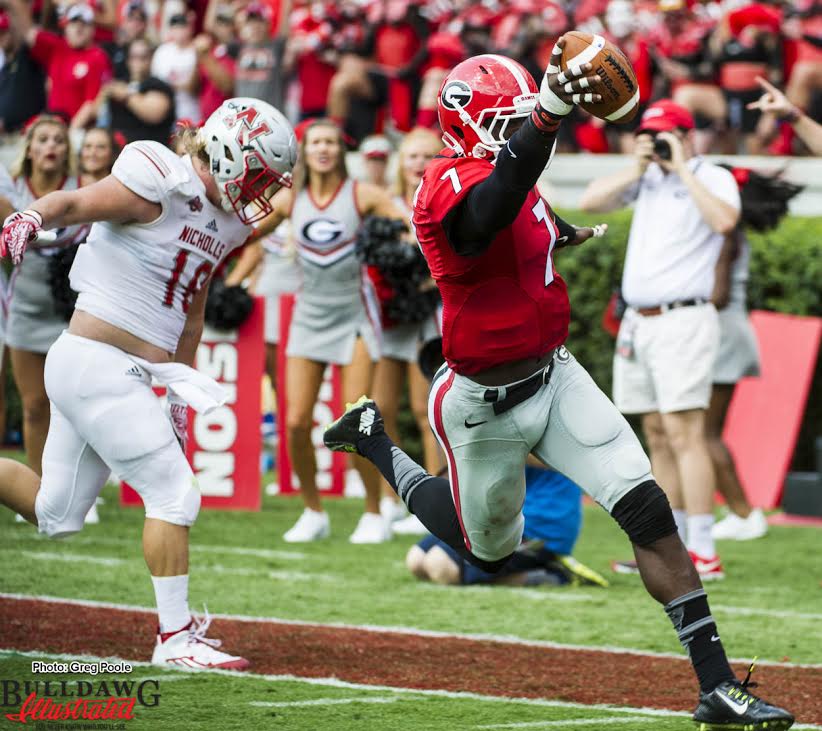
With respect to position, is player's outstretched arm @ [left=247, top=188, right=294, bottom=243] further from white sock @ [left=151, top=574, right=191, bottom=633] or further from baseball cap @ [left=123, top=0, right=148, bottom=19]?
baseball cap @ [left=123, top=0, right=148, bottom=19]

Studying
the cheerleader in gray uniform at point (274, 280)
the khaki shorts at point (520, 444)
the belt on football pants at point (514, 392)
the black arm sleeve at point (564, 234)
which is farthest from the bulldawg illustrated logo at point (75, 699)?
the cheerleader in gray uniform at point (274, 280)

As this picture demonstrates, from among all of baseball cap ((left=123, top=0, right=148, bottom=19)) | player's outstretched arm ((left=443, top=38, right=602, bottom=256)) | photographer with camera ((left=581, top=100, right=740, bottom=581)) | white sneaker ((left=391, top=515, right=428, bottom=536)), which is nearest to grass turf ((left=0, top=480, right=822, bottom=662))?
white sneaker ((left=391, top=515, right=428, bottom=536))

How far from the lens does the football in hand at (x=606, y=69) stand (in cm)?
414

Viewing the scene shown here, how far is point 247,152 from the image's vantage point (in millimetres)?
5656

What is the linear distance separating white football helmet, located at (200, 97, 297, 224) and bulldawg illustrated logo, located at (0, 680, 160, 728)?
1796mm

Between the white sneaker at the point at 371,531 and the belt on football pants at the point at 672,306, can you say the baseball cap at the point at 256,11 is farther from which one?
the belt on football pants at the point at 672,306

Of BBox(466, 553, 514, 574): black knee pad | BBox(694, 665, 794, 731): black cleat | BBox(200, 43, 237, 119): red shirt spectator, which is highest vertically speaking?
BBox(694, 665, 794, 731): black cleat

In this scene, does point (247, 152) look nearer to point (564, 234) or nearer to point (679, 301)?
point (564, 234)

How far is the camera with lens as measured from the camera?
809cm

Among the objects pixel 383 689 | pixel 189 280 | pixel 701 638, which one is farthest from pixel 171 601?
pixel 701 638

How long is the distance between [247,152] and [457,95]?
1.21 metres

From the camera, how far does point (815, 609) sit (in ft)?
23.7

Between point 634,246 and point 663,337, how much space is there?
1.83ft

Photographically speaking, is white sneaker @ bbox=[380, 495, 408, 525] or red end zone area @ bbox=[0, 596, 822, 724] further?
white sneaker @ bbox=[380, 495, 408, 525]
